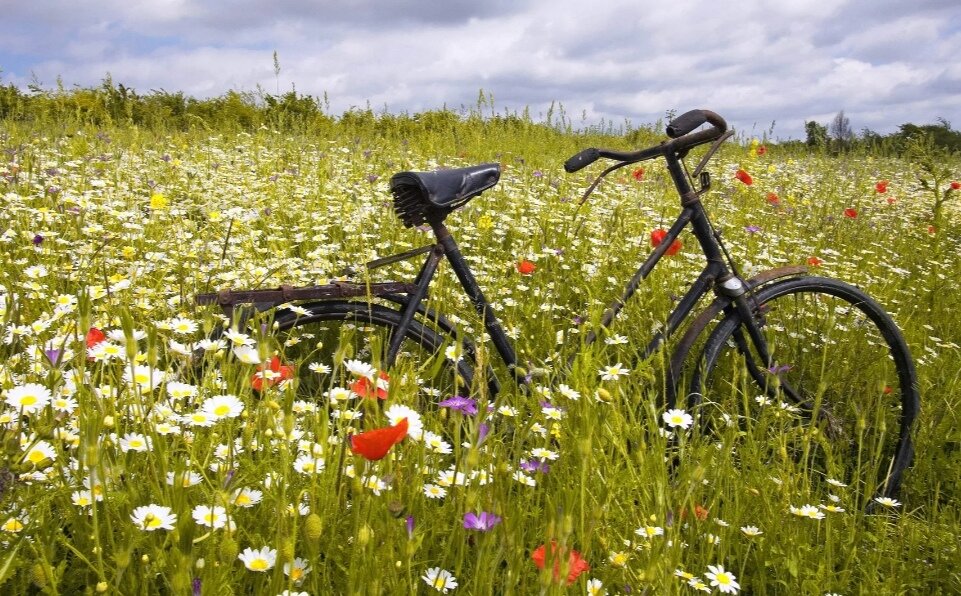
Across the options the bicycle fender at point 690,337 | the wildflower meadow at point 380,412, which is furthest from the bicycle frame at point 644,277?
the wildflower meadow at point 380,412

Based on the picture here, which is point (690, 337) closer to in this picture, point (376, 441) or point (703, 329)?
point (703, 329)

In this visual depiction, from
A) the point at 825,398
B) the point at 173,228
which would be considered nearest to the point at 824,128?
the point at 825,398

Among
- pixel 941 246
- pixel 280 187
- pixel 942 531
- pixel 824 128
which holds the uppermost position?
pixel 824 128

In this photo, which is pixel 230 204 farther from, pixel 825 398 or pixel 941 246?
pixel 941 246

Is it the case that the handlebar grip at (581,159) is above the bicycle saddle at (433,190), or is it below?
above

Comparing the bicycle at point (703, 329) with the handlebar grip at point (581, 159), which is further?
the handlebar grip at point (581, 159)

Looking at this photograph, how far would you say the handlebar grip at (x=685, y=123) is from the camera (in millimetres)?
2572

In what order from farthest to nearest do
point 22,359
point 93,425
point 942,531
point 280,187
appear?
1. point 280,187
2. point 942,531
3. point 22,359
4. point 93,425

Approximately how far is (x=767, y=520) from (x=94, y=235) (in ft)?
10.9

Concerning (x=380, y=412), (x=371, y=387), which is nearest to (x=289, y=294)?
(x=380, y=412)

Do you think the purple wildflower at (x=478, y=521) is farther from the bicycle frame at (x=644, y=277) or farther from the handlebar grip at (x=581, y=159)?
the handlebar grip at (x=581, y=159)

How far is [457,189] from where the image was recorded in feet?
7.69

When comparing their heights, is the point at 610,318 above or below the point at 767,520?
above

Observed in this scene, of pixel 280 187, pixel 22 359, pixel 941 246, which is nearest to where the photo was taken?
pixel 22 359
